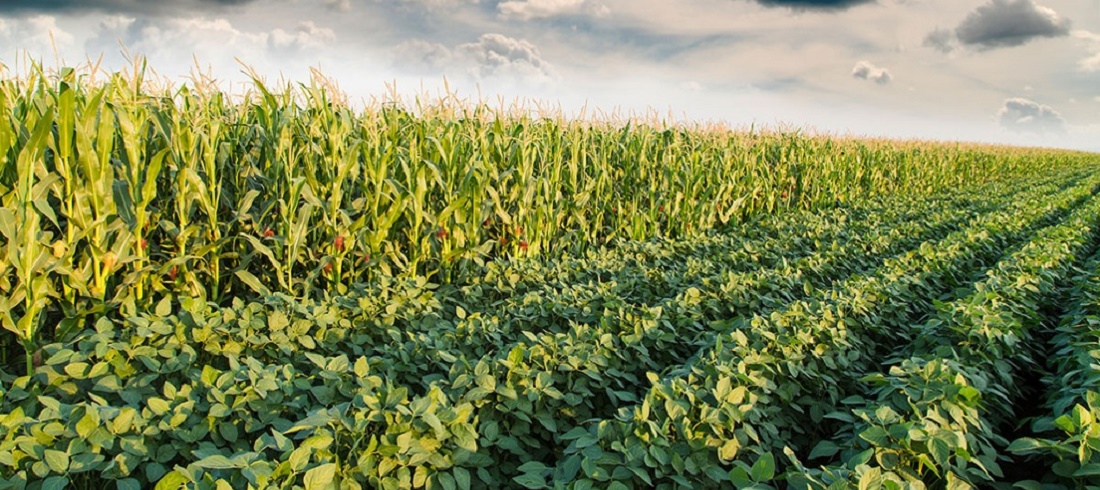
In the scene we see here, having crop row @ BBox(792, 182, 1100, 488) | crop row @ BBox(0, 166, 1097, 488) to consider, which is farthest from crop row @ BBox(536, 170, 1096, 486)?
crop row @ BBox(792, 182, 1100, 488)

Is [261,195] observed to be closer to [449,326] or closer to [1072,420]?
[449,326]

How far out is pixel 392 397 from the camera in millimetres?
2537

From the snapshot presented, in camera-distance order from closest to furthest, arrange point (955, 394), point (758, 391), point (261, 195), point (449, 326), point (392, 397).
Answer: point (392, 397) < point (955, 394) < point (758, 391) < point (449, 326) < point (261, 195)

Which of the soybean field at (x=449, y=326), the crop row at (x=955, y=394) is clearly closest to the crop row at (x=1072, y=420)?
the soybean field at (x=449, y=326)

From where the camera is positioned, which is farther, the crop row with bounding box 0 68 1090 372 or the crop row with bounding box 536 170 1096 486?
the crop row with bounding box 0 68 1090 372

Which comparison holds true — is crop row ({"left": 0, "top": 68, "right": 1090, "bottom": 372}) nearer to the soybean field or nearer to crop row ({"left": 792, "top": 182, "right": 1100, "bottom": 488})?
the soybean field

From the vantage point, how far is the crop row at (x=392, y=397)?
2348 millimetres

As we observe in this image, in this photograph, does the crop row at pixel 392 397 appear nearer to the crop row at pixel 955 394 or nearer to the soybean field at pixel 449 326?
the soybean field at pixel 449 326

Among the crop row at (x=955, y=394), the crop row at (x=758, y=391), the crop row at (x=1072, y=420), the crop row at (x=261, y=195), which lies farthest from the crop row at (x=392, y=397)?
the crop row at (x=1072, y=420)

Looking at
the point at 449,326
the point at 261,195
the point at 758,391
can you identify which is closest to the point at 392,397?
the point at 449,326

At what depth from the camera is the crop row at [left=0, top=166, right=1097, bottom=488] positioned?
2.35m

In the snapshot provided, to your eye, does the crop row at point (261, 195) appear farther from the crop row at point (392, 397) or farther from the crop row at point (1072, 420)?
the crop row at point (1072, 420)

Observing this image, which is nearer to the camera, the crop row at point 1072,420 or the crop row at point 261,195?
the crop row at point 1072,420

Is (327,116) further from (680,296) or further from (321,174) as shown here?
(680,296)
